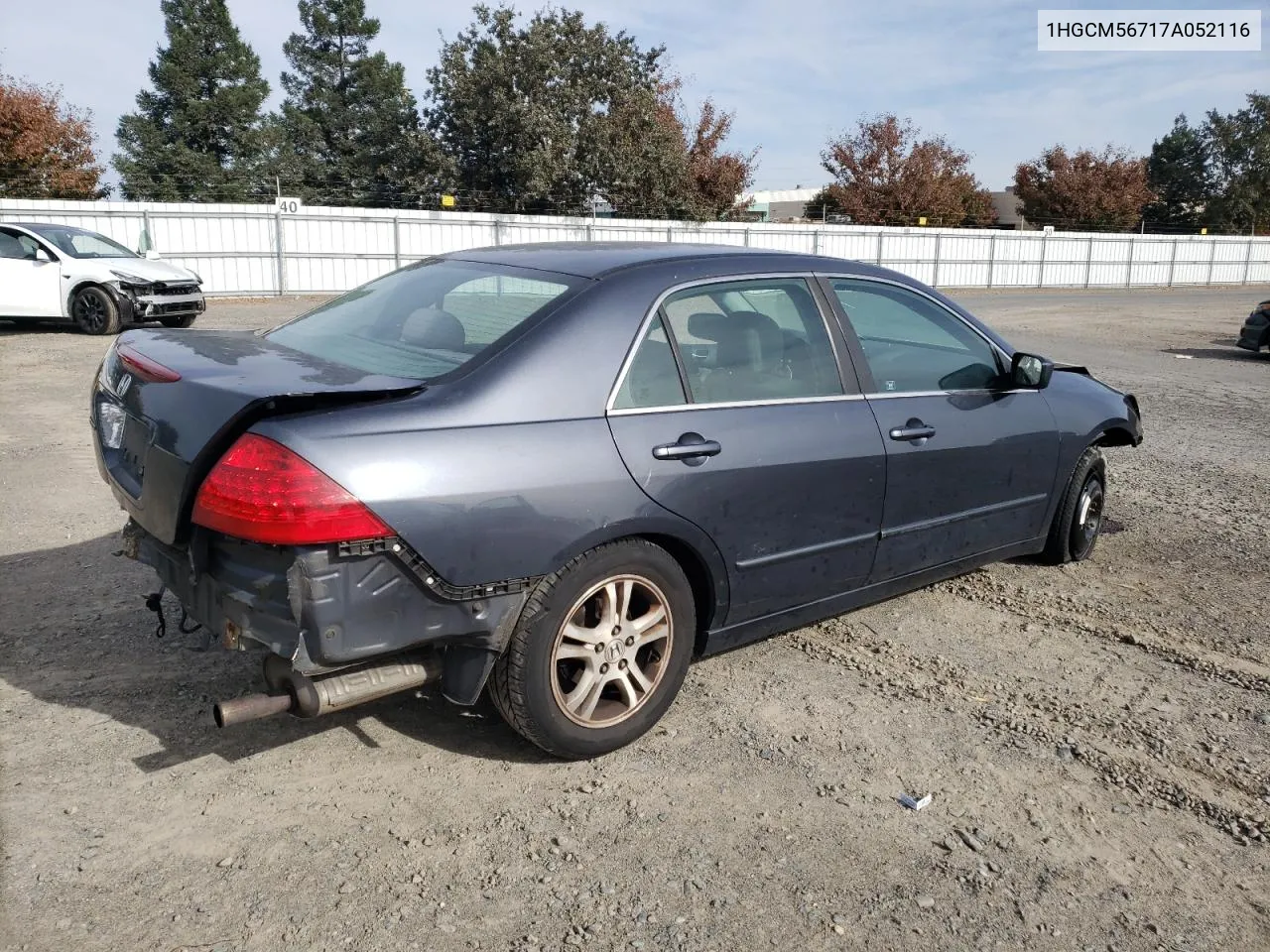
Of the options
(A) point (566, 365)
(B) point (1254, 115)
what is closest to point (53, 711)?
(A) point (566, 365)

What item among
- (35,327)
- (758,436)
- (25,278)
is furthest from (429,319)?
(35,327)

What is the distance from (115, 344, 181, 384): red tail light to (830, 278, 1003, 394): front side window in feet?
8.00

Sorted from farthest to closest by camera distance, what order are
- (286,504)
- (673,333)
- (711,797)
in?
(673,333) → (711,797) → (286,504)

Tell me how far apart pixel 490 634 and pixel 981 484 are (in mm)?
2431

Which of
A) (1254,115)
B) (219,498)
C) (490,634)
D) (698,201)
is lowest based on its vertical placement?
(490,634)

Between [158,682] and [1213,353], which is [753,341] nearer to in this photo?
[158,682]

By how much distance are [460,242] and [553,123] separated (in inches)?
393

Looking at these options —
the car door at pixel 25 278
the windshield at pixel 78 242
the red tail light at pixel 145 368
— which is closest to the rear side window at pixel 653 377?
the red tail light at pixel 145 368

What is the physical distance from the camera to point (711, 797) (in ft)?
10.4

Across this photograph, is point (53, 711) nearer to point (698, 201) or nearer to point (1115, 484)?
point (1115, 484)

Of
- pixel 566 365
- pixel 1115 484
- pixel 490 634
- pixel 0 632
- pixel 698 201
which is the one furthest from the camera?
pixel 698 201

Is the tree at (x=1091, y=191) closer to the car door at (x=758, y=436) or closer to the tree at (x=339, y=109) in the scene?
the tree at (x=339, y=109)

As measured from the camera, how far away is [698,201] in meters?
39.2

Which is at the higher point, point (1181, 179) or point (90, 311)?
point (1181, 179)
